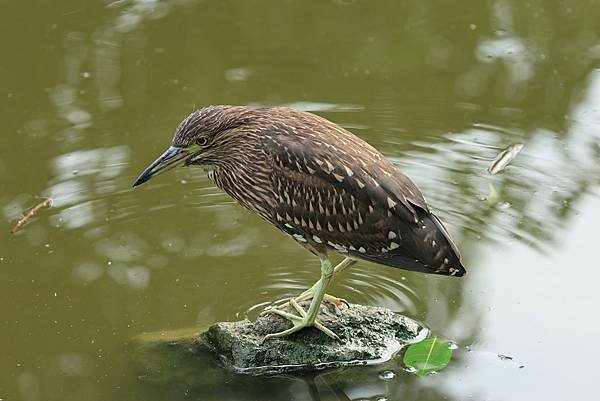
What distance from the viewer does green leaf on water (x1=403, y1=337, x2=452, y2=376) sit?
21.0ft

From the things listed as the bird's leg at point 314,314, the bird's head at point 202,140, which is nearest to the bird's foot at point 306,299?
the bird's leg at point 314,314

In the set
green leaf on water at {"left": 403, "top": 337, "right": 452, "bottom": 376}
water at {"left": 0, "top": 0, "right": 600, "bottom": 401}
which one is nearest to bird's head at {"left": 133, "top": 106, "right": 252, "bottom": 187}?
water at {"left": 0, "top": 0, "right": 600, "bottom": 401}

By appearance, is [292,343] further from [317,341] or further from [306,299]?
[306,299]

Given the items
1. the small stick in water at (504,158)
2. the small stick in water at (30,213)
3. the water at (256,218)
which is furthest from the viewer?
the small stick in water at (504,158)

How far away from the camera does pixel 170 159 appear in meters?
6.38

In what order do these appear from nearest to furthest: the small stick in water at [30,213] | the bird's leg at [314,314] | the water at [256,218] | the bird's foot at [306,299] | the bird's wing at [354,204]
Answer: the bird's wing at [354,204] → the bird's leg at [314,314] → the water at [256,218] → the bird's foot at [306,299] → the small stick in water at [30,213]

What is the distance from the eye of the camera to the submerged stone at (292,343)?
6449mm

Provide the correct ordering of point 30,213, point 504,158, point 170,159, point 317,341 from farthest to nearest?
point 504,158 < point 30,213 < point 317,341 < point 170,159

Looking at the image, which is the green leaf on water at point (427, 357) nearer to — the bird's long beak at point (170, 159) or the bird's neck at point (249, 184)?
the bird's neck at point (249, 184)

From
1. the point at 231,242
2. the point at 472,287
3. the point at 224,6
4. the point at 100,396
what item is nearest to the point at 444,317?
the point at 472,287

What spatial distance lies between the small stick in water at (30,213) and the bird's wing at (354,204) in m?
2.12

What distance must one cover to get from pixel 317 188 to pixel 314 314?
2.27ft

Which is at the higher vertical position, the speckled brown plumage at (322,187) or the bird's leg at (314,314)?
the speckled brown plumage at (322,187)

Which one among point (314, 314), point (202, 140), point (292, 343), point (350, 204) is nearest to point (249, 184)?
point (202, 140)
